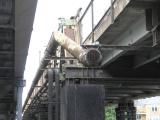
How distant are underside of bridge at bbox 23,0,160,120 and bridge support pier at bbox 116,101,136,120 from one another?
10.6 m

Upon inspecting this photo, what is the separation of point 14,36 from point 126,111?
22.5m

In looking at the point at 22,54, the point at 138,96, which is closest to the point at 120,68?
the point at 22,54

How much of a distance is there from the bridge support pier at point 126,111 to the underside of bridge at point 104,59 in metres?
10.6

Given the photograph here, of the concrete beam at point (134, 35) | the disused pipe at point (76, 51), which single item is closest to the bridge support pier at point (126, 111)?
the disused pipe at point (76, 51)

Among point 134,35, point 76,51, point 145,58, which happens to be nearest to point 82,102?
point 145,58

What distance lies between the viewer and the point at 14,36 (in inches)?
679

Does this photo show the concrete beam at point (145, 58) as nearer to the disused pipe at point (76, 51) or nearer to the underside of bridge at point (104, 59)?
the underside of bridge at point (104, 59)

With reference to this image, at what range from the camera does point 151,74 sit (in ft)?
76.0

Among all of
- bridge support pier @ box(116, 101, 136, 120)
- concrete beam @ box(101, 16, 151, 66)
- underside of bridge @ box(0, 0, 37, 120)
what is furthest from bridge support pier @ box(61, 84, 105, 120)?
bridge support pier @ box(116, 101, 136, 120)

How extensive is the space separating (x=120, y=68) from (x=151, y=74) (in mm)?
1483

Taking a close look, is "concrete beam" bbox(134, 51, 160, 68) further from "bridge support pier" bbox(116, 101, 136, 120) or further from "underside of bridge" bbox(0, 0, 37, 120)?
"bridge support pier" bbox(116, 101, 136, 120)

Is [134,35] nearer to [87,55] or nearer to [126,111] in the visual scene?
[87,55]

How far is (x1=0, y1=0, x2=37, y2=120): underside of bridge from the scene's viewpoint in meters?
14.2

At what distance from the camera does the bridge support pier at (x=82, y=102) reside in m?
20.3
